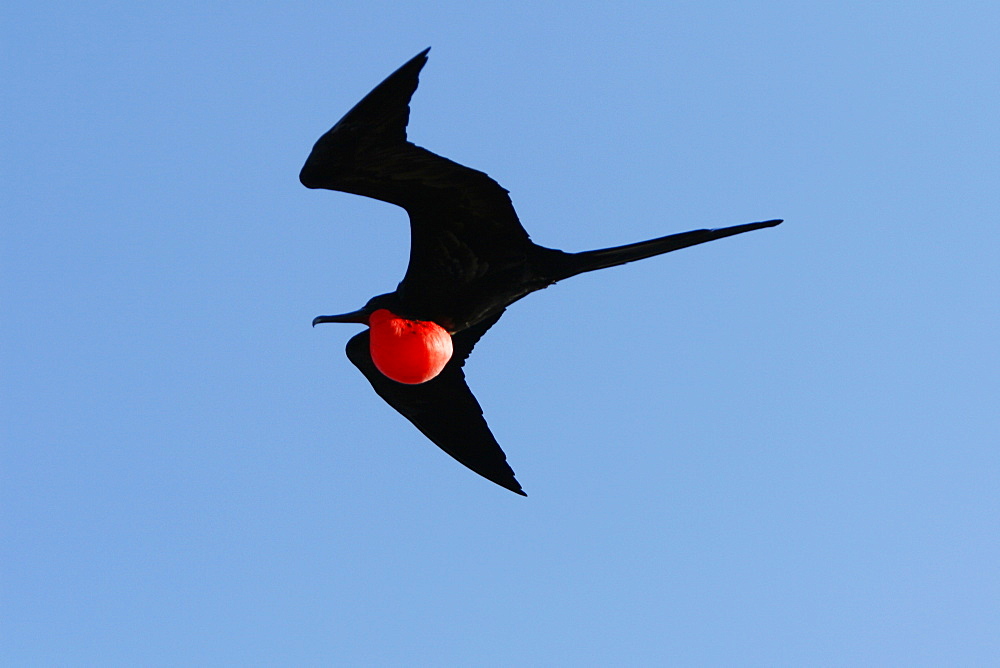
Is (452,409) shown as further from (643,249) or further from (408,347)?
(643,249)

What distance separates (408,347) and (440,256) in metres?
0.41

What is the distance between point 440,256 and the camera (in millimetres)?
5875

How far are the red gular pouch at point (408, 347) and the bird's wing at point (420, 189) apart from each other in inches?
5.2

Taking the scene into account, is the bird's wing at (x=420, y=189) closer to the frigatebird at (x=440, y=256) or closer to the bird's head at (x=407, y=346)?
the frigatebird at (x=440, y=256)

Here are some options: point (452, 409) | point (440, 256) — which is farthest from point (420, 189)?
point (452, 409)

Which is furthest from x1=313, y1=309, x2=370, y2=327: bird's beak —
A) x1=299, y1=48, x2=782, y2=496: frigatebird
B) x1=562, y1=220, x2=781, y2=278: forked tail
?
x1=562, y1=220, x2=781, y2=278: forked tail

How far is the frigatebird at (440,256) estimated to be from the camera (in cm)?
512

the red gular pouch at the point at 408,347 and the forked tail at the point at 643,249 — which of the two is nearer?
the forked tail at the point at 643,249

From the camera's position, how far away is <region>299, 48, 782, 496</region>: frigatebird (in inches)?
201

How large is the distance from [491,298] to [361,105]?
1389 millimetres

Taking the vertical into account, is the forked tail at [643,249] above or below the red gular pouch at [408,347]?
above

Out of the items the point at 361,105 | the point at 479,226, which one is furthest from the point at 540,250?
the point at 361,105

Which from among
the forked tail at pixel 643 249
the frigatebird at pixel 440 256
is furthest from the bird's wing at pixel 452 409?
the forked tail at pixel 643 249

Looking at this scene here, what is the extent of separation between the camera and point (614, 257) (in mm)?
5695
